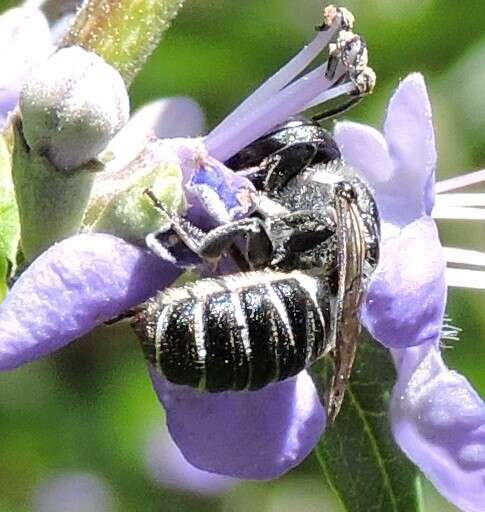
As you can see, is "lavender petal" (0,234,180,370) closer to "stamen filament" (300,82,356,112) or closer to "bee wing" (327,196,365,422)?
"bee wing" (327,196,365,422)

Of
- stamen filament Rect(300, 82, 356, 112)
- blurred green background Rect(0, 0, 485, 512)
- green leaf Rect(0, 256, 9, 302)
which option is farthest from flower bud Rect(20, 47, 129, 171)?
blurred green background Rect(0, 0, 485, 512)

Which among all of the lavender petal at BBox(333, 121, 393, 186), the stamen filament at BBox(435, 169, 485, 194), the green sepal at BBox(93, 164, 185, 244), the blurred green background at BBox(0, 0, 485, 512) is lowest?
the blurred green background at BBox(0, 0, 485, 512)

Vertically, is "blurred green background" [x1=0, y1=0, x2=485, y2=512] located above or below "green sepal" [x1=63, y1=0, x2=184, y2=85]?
below

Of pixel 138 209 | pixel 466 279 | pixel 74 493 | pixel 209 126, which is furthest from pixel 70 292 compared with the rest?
pixel 74 493

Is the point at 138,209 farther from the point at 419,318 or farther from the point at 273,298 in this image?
the point at 419,318

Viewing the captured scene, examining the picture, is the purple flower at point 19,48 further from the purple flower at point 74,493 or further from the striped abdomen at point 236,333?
the purple flower at point 74,493

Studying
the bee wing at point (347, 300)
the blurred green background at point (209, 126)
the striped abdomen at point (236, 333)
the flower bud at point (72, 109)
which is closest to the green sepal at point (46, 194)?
the flower bud at point (72, 109)

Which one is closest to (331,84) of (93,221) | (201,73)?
(93,221)

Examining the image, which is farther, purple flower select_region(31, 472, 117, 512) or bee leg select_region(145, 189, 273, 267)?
purple flower select_region(31, 472, 117, 512)

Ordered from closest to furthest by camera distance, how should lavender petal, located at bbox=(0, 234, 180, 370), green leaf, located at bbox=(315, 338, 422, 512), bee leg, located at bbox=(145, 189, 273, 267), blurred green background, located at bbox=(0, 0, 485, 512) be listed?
lavender petal, located at bbox=(0, 234, 180, 370) < bee leg, located at bbox=(145, 189, 273, 267) < green leaf, located at bbox=(315, 338, 422, 512) < blurred green background, located at bbox=(0, 0, 485, 512)
